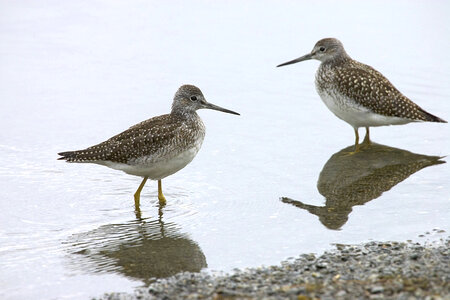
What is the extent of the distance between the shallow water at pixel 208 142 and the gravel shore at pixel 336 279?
70 cm

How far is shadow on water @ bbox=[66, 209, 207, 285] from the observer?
29.5 feet

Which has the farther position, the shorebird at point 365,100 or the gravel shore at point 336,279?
the shorebird at point 365,100

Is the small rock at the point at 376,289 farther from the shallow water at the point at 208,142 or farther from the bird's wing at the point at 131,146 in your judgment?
the bird's wing at the point at 131,146

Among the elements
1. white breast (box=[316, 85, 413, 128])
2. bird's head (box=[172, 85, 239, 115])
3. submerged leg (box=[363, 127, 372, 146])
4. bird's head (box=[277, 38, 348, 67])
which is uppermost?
bird's head (box=[277, 38, 348, 67])

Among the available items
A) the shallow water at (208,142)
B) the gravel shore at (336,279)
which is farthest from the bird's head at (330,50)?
the gravel shore at (336,279)

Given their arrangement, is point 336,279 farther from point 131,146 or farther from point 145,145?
point 131,146

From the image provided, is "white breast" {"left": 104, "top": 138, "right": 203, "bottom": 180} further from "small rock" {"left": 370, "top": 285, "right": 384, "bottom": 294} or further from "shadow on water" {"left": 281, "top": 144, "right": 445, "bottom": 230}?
"small rock" {"left": 370, "top": 285, "right": 384, "bottom": 294}

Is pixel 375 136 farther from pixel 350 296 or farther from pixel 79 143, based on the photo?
pixel 350 296

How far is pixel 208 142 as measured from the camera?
14008 mm

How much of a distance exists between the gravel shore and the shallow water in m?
0.70

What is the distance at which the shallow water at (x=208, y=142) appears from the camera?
31.8 feet

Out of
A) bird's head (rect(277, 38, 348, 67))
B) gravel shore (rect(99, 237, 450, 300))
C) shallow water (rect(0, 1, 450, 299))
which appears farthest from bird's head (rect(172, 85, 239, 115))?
bird's head (rect(277, 38, 348, 67))

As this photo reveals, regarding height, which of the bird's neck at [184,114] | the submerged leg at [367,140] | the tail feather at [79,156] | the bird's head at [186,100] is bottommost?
the submerged leg at [367,140]

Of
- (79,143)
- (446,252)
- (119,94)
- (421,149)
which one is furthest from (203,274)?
(119,94)
